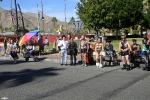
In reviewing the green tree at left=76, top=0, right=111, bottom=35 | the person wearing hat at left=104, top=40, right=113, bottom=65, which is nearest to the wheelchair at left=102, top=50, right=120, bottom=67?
the person wearing hat at left=104, top=40, right=113, bottom=65

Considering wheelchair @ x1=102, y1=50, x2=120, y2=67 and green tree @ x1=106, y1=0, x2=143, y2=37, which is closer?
wheelchair @ x1=102, y1=50, x2=120, y2=67

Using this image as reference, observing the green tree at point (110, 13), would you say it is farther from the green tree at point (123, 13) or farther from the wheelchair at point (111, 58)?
the wheelchair at point (111, 58)

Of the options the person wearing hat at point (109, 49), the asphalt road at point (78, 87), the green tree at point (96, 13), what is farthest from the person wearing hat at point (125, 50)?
the green tree at point (96, 13)

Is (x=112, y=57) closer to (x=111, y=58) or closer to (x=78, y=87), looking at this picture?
(x=111, y=58)

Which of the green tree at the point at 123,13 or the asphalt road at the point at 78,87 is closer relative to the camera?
the asphalt road at the point at 78,87

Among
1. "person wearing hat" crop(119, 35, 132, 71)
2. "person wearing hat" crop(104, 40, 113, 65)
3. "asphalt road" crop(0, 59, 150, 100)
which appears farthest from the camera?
"person wearing hat" crop(104, 40, 113, 65)

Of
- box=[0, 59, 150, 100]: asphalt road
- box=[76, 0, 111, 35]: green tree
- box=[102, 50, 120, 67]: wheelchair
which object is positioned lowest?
box=[0, 59, 150, 100]: asphalt road

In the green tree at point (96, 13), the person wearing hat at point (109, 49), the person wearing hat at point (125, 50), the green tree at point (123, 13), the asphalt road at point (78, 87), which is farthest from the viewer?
the green tree at point (123, 13)

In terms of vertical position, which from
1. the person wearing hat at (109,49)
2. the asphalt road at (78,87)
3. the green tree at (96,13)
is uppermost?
the green tree at (96,13)

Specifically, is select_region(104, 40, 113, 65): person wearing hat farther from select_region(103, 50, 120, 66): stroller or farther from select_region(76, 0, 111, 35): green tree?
select_region(76, 0, 111, 35): green tree

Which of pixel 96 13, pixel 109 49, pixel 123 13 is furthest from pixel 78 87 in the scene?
pixel 123 13

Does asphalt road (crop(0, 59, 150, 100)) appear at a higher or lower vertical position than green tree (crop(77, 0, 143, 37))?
lower

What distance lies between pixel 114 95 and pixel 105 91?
546mm

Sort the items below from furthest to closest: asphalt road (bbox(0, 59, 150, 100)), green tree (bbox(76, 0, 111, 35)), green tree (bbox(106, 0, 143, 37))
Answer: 1. green tree (bbox(106, 0, 143, 37))
2. green tree (bbox(76, 0, 111, 35))
3. asphalt road (bbox(0, 59, 150, 100))
